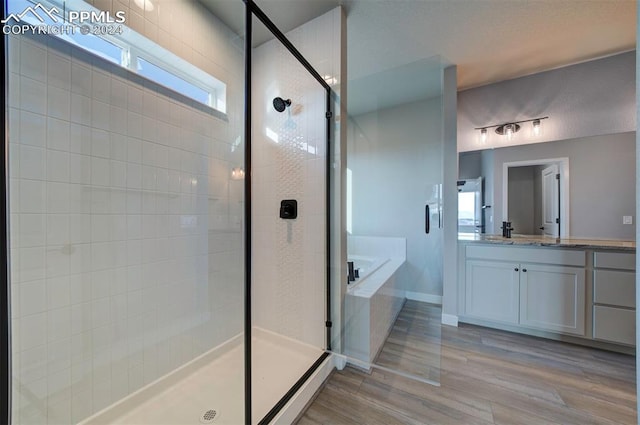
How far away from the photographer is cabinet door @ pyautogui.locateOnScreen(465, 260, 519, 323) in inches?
87.7

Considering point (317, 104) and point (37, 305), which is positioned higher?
point (317, 104)

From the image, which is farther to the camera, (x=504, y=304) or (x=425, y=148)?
(x=425, y=148)

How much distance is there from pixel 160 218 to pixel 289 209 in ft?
2.81

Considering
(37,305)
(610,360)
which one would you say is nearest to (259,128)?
(37,305)

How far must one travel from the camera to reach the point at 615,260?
1900mm

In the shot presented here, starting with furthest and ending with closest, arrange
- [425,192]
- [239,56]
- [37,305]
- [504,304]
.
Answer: [425,192] → [504,304] → [239,56] → [37,305]

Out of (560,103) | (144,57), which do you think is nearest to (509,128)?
(560,103)

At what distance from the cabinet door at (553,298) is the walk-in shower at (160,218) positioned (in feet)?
6.21

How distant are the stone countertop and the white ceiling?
5.63ft

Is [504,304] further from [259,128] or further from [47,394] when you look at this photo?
[47,394]

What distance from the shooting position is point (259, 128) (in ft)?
6.48

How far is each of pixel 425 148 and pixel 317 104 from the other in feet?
5.27

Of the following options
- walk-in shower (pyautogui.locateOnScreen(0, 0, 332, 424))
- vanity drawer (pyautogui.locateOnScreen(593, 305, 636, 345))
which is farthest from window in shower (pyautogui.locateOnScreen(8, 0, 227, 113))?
vanity drawer (pyautogui.locateOnScreen(593, 305, 636, 345))

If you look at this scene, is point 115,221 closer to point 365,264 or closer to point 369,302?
point 369,302
